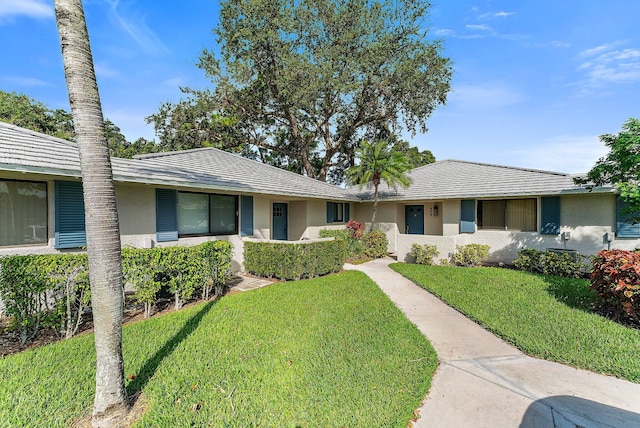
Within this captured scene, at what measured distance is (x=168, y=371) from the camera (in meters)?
3.66

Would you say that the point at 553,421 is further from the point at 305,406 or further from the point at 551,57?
the point at 551,57

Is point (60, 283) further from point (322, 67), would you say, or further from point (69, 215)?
point (322, 67)

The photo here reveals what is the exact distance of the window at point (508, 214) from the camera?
1141 cm

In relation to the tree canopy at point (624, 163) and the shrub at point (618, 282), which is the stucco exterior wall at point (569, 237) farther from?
the shrub at point (618, 282)

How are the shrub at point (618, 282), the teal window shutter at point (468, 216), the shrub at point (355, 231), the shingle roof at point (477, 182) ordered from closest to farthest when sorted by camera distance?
the shrub at point (618, 282)
the shingle roof at point (477, 182)
the teal window shutter at point (468, 216)
the shrub at point (355, 231)

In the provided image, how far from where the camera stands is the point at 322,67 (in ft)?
57.1

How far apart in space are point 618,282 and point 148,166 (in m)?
11.6

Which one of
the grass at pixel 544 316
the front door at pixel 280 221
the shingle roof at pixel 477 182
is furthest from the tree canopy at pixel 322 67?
the grass at pixel 544 316

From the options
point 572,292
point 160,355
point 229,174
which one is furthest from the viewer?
point 229,174

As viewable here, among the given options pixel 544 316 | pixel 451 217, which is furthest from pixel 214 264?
pixel 451 217

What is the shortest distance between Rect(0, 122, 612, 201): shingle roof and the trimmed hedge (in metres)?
2.10

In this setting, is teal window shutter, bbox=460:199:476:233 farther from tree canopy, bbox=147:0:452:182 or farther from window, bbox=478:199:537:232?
tree canopy, bbox=147:0:452:182

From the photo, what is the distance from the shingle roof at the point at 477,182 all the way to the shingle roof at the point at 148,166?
5.89 metres

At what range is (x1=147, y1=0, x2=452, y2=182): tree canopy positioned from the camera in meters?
17.6
